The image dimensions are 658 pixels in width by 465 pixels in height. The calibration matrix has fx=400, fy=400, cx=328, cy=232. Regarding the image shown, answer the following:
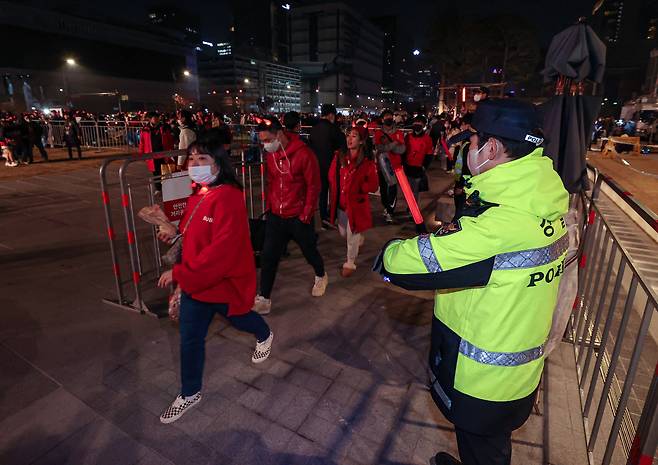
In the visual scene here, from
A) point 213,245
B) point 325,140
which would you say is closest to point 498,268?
point 213,245

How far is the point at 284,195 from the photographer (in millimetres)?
4430

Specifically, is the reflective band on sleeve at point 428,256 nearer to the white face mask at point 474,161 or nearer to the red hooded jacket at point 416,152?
the white face mask at point 474,161

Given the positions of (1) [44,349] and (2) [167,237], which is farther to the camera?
(1) [44,349]

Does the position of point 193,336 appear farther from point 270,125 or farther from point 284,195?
point 270,125

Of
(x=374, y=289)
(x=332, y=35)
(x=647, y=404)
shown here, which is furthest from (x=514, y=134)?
→ (x=332, y=35)

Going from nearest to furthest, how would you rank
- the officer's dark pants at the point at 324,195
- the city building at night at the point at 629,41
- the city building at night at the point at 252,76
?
the officer's dark pants at the point at 324,195 < the city building at night at the point at 629,41 < the city building at night at the point at 252,76

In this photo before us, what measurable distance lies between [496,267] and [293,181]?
122 inches

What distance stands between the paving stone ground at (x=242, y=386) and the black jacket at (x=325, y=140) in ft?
9.70

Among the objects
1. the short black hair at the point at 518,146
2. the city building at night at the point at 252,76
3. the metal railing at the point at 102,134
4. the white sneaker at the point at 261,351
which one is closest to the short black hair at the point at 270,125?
the white sneaker at the point at 261,351

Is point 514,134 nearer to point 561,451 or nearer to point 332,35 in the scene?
point 561,451

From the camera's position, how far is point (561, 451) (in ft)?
8.95

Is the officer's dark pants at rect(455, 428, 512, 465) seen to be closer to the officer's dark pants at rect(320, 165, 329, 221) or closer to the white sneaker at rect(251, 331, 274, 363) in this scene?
the white sneaker at rect(251, 331, 274, 363)

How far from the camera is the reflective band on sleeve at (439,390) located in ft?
6.15

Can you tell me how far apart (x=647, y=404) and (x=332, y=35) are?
12183cm
